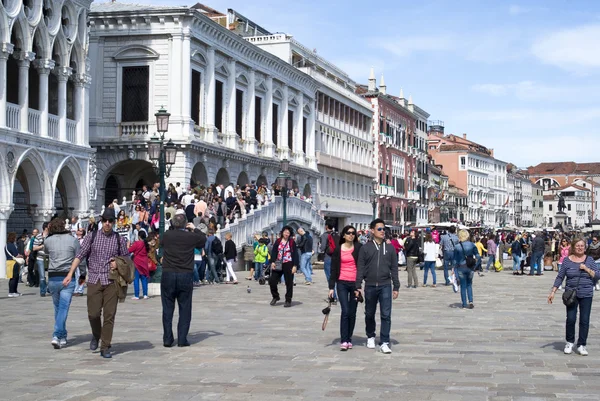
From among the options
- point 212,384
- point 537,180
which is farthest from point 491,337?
point 537,180

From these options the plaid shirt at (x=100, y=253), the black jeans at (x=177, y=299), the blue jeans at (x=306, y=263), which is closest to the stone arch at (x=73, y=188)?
the blue jeans at (x=306, y=263)

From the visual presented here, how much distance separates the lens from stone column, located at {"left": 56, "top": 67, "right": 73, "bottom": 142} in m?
31.9

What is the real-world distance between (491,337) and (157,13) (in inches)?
1131

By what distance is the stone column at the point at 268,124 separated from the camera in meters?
48.8

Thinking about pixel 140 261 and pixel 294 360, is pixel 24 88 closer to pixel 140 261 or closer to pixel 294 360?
pixel 140 261

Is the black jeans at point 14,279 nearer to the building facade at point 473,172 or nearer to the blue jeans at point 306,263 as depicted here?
the blue jeans at point 306,263

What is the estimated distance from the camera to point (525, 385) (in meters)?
9.30

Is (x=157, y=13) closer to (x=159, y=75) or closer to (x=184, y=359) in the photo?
(x=159, y=75)

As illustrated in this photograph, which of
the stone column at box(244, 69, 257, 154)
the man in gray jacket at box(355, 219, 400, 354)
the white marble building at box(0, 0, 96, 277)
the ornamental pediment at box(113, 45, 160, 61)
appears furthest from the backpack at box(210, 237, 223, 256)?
the stone column at box(244, 69, 257, 154)

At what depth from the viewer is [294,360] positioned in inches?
431

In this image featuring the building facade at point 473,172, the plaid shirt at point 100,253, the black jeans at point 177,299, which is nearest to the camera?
the plaid shirt at point 100,253

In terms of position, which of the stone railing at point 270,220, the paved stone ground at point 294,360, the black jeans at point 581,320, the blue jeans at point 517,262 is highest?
the stone railing at point 270,220

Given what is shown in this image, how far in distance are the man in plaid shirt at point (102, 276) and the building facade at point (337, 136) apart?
148 feet

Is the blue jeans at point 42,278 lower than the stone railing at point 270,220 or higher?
lower
